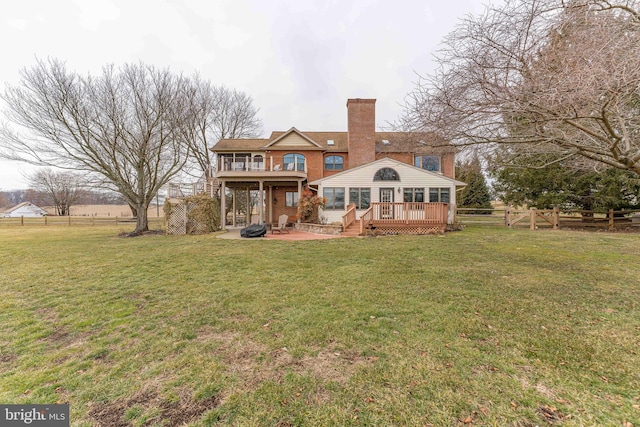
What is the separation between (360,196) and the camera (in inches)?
596

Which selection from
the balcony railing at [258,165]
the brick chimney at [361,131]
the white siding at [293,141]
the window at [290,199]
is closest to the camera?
the balcony railing at [258,165]

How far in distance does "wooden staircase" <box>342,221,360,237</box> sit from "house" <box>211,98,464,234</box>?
27 centimetres

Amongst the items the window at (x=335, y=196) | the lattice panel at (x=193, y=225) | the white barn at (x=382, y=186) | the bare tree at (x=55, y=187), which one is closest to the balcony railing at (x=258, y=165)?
the window at (x=335, y=196)

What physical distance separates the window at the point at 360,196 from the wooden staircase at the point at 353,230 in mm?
1889

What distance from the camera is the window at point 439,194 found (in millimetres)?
15088

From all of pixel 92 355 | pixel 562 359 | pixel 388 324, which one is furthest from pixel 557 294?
pixel 92 355

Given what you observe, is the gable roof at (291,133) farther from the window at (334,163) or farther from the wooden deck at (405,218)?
the wooden deck at (405,218)

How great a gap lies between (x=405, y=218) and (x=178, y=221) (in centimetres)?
1180

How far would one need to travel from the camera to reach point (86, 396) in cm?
220

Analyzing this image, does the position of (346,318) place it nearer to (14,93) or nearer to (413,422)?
(413,422)

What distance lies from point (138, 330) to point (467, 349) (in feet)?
12.8

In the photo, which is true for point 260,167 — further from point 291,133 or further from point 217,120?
point 217,120

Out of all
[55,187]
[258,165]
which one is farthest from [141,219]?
[55,187]

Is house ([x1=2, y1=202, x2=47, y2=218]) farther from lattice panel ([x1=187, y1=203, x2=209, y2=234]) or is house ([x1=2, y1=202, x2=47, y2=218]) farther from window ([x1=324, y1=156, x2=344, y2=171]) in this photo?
window ([x1=324, y1=156, x2=344, y2=171])
